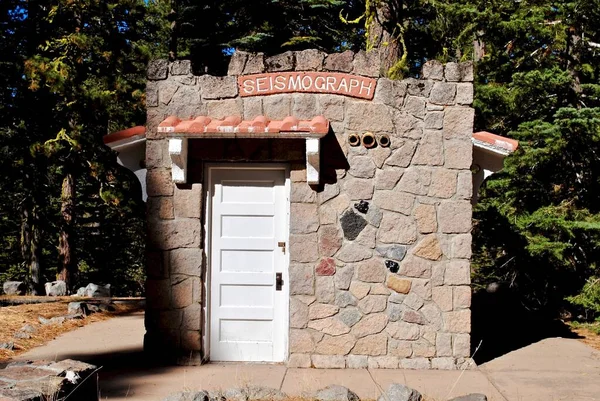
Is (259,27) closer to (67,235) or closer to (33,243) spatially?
(67,235)

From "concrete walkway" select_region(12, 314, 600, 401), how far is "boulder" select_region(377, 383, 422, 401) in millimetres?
278

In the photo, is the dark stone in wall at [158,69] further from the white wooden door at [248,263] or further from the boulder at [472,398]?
the boulder at [472,398]

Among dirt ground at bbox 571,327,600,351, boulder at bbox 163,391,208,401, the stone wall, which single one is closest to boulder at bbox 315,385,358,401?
boulder at bbox 163,391,208,401

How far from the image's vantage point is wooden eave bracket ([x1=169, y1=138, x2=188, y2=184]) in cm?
650

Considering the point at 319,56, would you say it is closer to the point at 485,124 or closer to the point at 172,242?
the point at 172,242

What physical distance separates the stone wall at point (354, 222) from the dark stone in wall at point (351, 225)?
0.05 feet

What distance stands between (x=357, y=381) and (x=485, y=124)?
8.06 m

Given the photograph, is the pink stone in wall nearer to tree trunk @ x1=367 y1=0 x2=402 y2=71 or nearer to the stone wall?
the stone wall

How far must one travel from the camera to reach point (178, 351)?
6816 millimetres

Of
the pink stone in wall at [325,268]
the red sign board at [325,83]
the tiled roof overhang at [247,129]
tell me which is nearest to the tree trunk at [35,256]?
the tiled roof overhang at [247,129]

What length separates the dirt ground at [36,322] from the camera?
8.12 meters

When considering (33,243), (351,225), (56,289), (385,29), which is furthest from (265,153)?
(33,243)

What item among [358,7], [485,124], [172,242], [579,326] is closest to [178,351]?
[172,242]

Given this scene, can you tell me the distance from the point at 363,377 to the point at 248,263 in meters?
1.65
